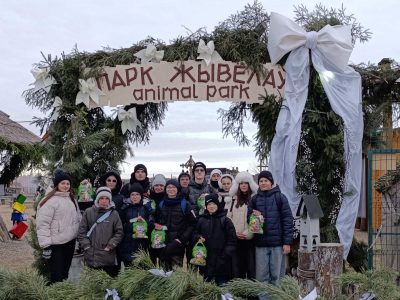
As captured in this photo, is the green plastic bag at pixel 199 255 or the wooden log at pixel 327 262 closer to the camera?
the wooden log at pixel 327 262

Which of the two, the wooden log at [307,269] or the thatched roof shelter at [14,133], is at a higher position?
the thatched roof shelter at [14,133]

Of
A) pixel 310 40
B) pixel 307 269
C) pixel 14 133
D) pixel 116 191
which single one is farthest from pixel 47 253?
pixel 14 133

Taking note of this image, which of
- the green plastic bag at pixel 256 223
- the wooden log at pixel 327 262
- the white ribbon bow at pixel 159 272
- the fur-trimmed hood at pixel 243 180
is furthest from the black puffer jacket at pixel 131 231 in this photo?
the white ribbon bow at pixel 159 272

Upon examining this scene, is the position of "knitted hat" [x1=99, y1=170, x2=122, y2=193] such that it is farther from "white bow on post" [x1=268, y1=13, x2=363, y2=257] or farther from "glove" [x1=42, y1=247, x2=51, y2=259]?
"white bow on post" [x1=268, y1=13, x2=363, y2=257]

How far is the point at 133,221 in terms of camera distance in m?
5.45

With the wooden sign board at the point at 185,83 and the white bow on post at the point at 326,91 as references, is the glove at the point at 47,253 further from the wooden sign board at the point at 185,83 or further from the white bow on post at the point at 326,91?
the white bow on post at the point at 326,91

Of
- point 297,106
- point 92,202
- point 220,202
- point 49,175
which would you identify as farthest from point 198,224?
point 49,175

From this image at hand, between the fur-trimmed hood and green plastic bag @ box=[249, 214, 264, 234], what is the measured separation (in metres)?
0.49

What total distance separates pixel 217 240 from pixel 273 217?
623 millimetres

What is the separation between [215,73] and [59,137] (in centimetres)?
228

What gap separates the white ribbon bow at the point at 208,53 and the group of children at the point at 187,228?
5.47 feet

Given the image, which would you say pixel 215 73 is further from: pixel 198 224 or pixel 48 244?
pixel 48 244

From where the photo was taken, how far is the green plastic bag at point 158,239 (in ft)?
17.7

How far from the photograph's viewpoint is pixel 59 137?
6.86 metres
